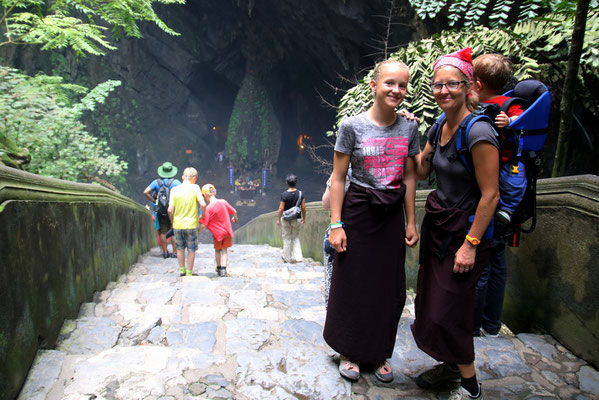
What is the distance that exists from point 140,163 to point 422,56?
25370 millimetres

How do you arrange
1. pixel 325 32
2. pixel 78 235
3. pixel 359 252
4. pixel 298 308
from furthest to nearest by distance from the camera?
pixel 325 32 < pixel 298 308 < pixel 78 235 < pixel 359 252

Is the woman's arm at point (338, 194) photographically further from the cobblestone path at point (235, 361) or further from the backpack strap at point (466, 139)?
the cobblestone path at point (235, 361)

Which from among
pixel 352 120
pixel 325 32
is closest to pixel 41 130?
pixel 352 120

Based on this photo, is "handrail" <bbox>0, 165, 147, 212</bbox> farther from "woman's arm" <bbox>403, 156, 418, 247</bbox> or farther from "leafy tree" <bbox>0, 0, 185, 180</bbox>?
"woman's arm" <bbox>403, 156, 418, 247</bbox>

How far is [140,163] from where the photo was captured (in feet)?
87.1

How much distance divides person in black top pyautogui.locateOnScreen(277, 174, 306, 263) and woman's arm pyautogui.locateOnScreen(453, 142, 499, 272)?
4236mm

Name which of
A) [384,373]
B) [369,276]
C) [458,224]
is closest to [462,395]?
[384,373]

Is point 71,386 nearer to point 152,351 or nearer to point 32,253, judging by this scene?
point 152,351

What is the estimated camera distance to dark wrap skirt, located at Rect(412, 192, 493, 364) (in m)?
1.62

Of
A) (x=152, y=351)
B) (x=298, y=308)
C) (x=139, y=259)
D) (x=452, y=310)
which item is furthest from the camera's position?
(x=139, y=259)

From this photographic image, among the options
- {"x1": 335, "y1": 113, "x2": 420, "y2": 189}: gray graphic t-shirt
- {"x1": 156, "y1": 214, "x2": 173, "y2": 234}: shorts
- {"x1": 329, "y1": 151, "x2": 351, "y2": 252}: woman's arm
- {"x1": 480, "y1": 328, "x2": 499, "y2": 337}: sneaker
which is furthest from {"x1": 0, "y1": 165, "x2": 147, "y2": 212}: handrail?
{"x1": 156, "y1": 214, "x2": 173, "y2": 234}: shorts

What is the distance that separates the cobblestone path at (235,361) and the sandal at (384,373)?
4 centimetres

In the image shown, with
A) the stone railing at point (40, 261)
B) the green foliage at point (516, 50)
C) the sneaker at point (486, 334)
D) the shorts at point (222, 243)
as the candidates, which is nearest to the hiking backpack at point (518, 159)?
the sneaker at point (486, 334)

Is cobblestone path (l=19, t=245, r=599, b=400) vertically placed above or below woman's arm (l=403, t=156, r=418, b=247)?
below
